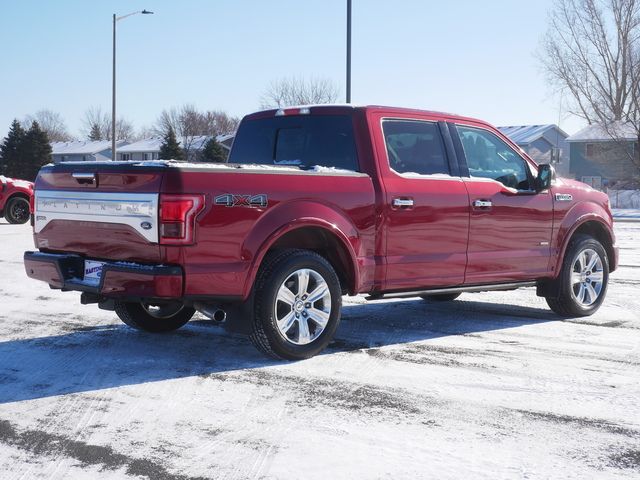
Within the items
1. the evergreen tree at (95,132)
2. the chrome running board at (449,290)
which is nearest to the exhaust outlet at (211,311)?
the chrome running board at (449,290)

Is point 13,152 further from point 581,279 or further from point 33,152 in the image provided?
point 581,279

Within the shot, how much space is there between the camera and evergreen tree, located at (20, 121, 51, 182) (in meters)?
64.1

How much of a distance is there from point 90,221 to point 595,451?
3583 mm

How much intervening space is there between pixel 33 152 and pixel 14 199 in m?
45.2

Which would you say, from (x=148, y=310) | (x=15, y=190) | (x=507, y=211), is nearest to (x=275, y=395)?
(x=148, y=310)

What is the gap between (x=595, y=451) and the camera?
12.9 ft

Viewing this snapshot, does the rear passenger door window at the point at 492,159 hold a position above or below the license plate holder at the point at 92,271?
above

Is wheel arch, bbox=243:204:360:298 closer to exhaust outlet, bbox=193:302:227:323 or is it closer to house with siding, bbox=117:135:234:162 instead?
exhaust outlet, bbox=193:302:227:323

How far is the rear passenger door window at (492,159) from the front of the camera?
7098mm

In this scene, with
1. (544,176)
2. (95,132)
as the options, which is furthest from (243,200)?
(95,132)

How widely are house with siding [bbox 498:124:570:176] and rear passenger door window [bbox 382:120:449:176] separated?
215ft

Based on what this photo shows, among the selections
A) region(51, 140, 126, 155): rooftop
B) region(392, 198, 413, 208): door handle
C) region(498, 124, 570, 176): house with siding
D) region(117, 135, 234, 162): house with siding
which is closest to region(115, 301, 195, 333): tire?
region(392, 198, 413, 208): door handle

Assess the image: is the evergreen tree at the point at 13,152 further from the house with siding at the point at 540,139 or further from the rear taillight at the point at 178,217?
the rear taillight at the point at 178,217

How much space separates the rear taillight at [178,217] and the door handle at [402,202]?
1.74m
